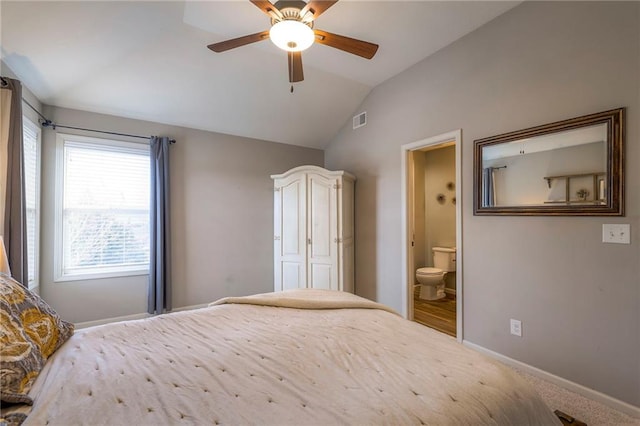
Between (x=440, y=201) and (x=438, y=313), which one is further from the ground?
(x=440, y=201)

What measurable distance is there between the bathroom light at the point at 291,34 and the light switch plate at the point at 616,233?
7.43ft

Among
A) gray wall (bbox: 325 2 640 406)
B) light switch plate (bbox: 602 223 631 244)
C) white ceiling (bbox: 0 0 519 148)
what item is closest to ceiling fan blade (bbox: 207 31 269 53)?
white ceiling (bbox: 0 0 519 148)

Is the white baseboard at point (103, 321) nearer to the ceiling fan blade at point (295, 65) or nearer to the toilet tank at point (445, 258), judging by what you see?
the ceiling fan blade at point (295, 65)

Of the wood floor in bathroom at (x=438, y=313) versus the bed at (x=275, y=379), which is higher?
the bed at (x=275, y=379)

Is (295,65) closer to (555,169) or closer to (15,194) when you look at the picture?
(555,169)

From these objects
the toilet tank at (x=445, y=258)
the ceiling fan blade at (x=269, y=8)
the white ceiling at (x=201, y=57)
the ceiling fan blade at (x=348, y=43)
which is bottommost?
the toilet tank at (x=445, y=258)

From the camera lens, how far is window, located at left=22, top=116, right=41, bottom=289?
2705mm

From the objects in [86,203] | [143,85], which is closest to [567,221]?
[143,85]

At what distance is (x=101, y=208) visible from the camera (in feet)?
10.8

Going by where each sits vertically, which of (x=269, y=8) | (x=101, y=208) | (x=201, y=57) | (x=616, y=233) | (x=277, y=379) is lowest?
(x=277, y=379)

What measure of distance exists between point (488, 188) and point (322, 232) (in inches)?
74.6

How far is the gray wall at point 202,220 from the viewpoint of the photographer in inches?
121

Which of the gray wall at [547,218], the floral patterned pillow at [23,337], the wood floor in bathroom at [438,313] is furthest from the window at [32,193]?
the wood floor in bathroom at [438,313]

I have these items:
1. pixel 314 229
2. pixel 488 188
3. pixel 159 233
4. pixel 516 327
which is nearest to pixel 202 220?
pixel 159 233
